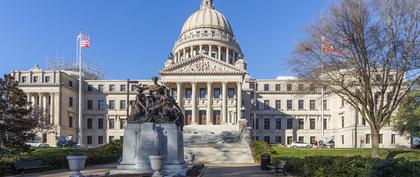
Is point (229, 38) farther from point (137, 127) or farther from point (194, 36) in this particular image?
point (137, 127)

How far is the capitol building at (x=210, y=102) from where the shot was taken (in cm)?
7706

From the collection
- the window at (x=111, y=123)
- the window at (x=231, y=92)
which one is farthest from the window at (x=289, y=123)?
the window at (x=111, y=123)

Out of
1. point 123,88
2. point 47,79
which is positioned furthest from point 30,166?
point 123,88

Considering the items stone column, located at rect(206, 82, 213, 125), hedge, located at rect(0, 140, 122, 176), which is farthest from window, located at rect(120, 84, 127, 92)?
hedge, located at rect(0, 140, 122, 176)

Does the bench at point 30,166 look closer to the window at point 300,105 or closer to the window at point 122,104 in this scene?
the window at point 122,104

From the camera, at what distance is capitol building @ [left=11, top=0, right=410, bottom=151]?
77.1 meters

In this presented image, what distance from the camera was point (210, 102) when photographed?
3063 inches

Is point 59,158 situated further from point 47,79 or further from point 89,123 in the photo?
point 89,123

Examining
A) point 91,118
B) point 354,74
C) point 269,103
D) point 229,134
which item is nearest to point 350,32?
point 354,74

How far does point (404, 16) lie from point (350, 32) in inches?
156

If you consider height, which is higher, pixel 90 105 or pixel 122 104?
pixel 122 104

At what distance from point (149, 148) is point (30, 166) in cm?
962

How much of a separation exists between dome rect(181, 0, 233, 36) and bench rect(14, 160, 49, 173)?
278 feet

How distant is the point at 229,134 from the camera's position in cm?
6406
